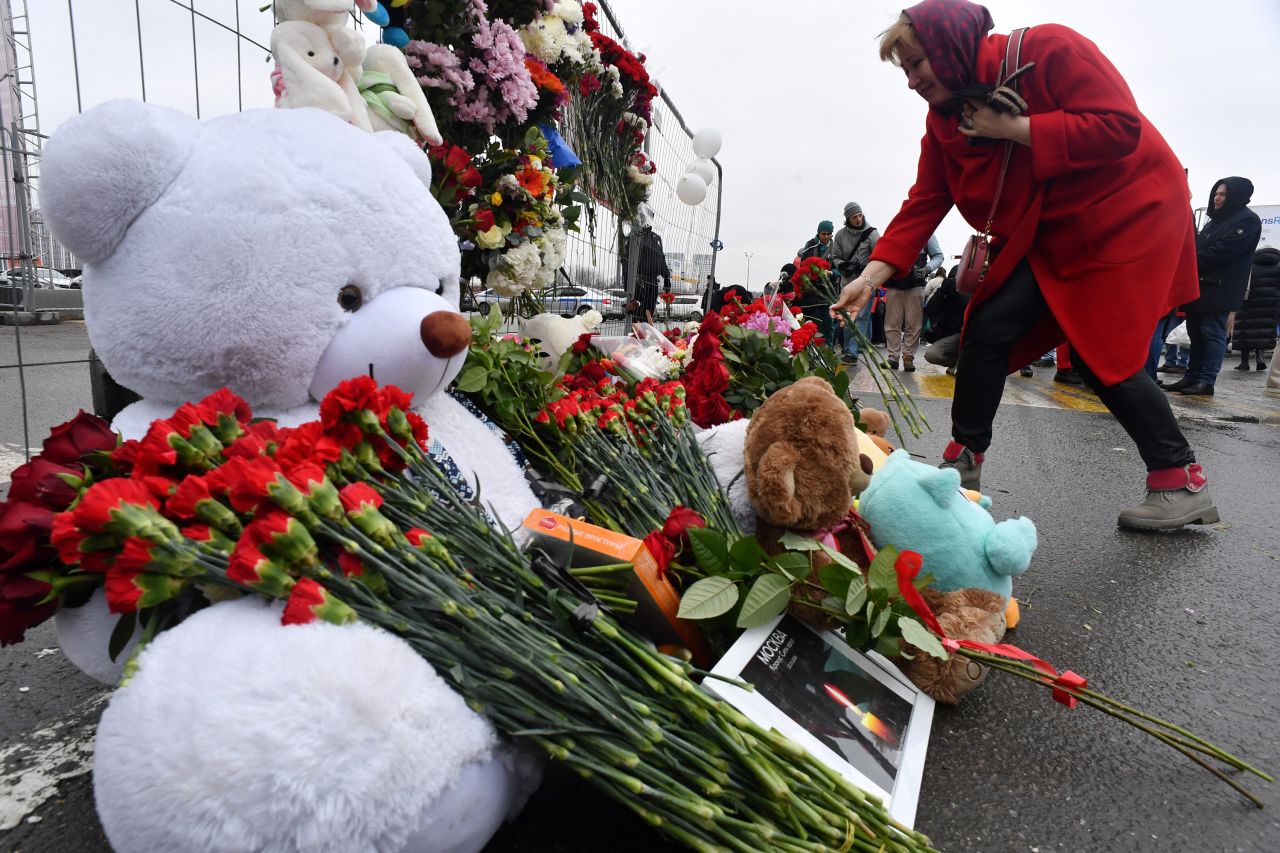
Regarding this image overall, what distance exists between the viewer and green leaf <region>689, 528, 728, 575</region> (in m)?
1.30

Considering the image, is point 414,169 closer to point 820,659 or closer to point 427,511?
point 427,511

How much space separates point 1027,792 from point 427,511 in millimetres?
1121

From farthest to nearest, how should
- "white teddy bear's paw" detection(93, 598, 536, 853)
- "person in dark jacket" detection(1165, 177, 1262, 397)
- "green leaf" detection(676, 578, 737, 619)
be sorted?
"person in dark jacket" detection(1165, 177, 1262, 397) → "green leaf" detection(676, 578, 737, 619) → "white teddy bear's paw" detection(93, 598, 536, 853)

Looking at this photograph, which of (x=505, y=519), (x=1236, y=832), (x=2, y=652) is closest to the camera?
(x=1236, y=832)

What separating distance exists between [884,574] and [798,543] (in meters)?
0.17

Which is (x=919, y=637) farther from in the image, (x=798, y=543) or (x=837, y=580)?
(x=798, y=543)

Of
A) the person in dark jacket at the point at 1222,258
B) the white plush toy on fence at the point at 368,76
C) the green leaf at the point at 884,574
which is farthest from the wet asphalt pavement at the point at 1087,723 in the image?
the person in dark jacket at the point at 1222,258

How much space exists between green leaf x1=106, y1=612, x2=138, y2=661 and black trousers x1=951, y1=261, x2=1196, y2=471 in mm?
2486

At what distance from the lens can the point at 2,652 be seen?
1.58 m

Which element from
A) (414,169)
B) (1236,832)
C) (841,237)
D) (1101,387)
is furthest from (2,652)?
(841,237)

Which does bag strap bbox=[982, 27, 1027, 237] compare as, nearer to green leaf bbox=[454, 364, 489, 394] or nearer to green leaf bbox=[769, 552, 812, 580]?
green leaf bbox=[769, 552, 812, 580]

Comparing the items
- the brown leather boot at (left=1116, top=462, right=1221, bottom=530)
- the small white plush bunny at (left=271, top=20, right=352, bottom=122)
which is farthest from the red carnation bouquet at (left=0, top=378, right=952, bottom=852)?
the brown leather boot at (left=1116, top=462, right=1221, bottom=530)

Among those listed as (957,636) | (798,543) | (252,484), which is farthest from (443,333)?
(957,636)

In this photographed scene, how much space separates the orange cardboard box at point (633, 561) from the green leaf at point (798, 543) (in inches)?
9.8
